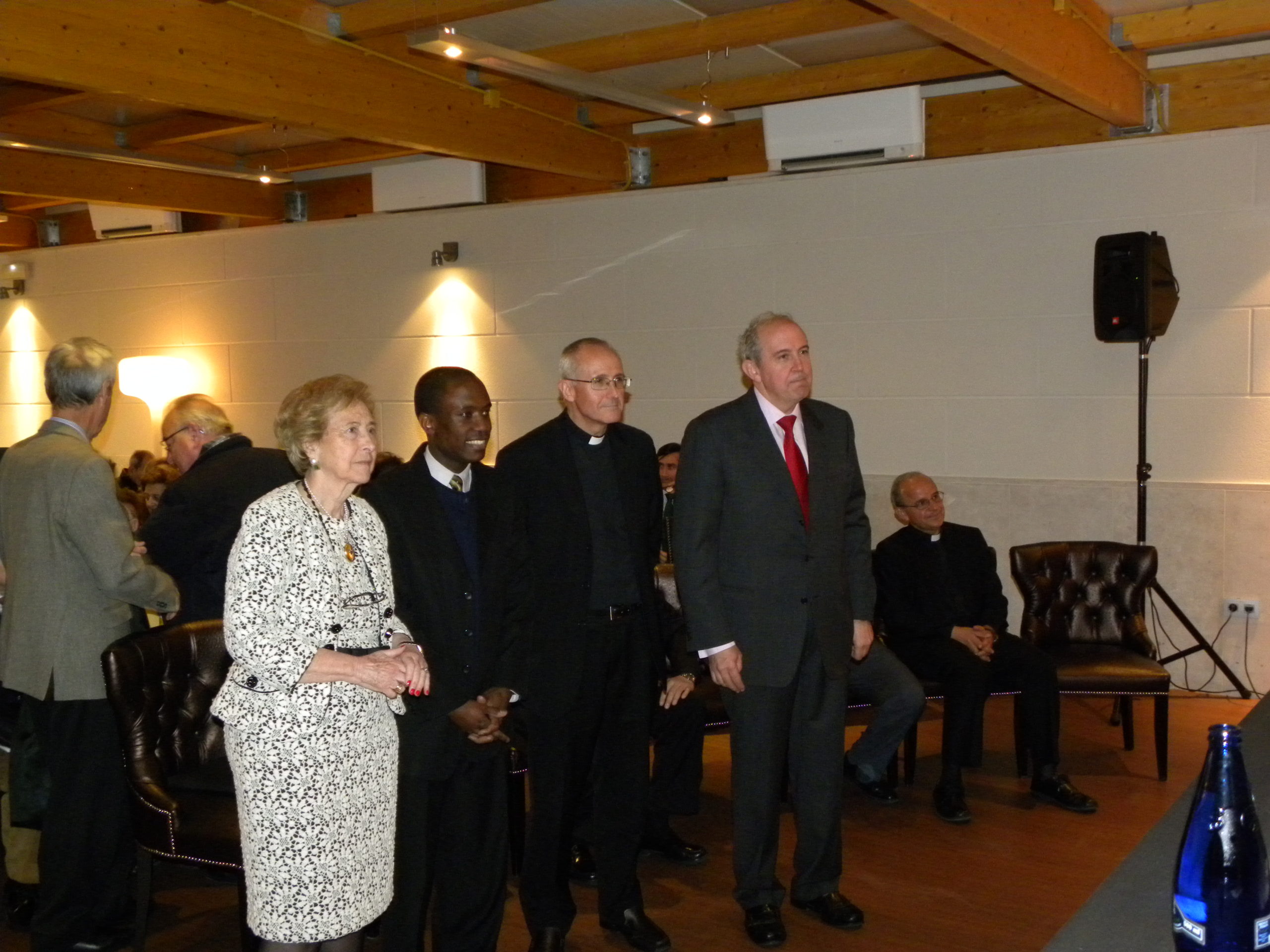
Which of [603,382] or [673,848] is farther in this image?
[673,848]

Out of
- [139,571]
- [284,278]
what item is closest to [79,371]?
[139,571]

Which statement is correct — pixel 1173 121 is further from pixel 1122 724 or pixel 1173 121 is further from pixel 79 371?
pixel 79 371

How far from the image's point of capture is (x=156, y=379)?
920 cm

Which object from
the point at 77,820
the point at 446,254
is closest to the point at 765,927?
the point at 77,820

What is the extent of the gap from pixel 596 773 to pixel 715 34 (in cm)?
376

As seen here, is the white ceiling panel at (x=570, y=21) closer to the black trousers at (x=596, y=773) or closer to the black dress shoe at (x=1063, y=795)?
the black trousers at (x=596, y=773)

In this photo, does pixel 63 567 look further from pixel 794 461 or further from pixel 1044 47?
pixel 1044 47

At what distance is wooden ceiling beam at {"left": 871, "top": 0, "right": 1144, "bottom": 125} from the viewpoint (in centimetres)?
429

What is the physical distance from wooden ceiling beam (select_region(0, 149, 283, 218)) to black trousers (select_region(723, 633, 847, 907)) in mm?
6622

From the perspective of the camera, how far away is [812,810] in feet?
11.2

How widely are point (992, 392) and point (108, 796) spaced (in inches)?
189

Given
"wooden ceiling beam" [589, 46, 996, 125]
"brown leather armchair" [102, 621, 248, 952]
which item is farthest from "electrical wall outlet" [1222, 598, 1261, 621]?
"brown leather armchair" [102, 621, 248, 952]

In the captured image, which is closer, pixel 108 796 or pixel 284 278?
pixel 108 796

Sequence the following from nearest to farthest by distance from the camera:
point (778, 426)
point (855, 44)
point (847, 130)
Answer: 1. point (778, 426)
2. point (855, 44)
3. point (847, 130)
